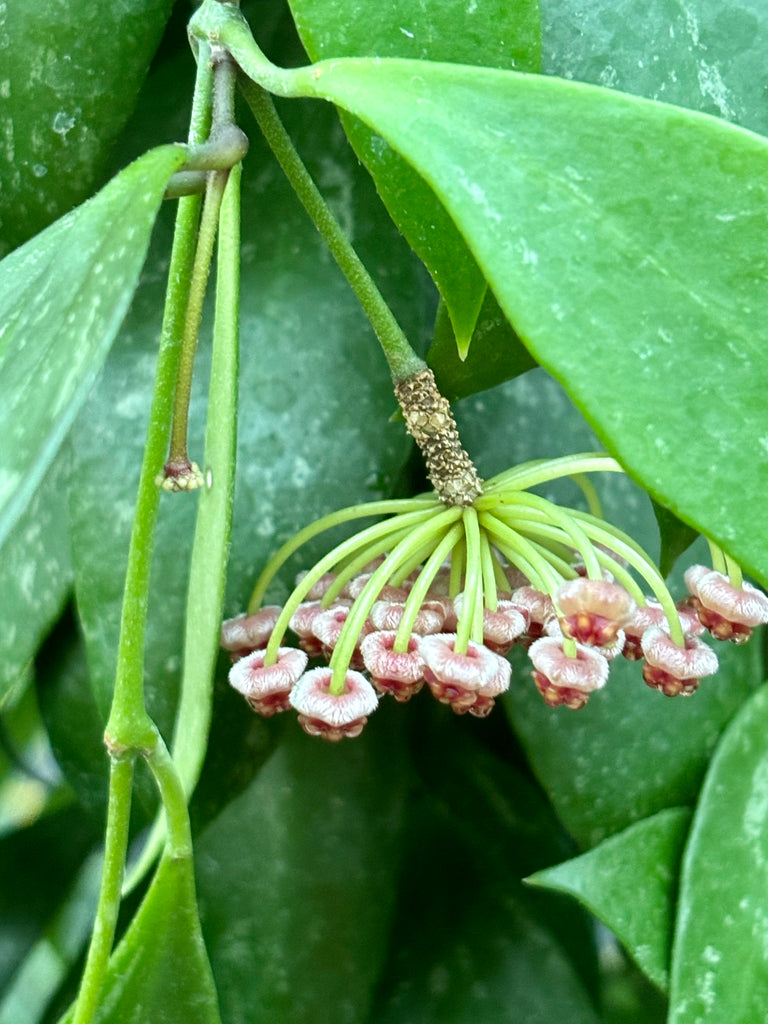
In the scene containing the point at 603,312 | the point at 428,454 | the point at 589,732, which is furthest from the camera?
the point at 589,732

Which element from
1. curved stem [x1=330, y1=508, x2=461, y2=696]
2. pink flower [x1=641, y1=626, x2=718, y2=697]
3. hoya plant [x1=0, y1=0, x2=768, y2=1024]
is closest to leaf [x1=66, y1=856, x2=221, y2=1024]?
hoya plant [x1=0, y1=0, x2=768, y2=1024]

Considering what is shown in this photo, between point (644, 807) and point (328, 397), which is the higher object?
point (328, 397)

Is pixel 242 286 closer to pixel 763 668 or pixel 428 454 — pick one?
pixel 428 454

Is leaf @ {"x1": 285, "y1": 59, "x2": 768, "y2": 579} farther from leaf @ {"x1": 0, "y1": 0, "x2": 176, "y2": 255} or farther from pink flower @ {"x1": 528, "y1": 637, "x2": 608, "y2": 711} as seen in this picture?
leaf @ {"x1": 0, "y1": 0, "x2": 176, "y2": 255}

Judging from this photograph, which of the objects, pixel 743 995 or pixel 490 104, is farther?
pixel 743 995

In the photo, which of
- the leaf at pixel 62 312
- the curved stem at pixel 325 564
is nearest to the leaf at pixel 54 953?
the curved stem at pixel 325 564

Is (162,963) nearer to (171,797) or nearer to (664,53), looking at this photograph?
(171,797)

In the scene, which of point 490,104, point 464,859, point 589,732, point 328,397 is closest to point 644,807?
point 589,732
